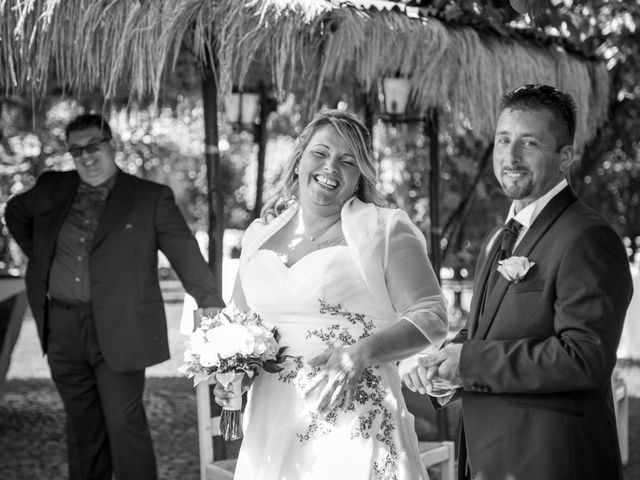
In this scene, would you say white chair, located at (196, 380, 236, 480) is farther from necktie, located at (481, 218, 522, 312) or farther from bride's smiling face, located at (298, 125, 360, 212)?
necktie, located at (481, 218, 522, 312)

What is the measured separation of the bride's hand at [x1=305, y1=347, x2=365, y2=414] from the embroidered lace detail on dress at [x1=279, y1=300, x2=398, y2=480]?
0.16 metres

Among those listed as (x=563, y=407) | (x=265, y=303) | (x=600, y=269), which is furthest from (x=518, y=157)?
(x=265, y=303)

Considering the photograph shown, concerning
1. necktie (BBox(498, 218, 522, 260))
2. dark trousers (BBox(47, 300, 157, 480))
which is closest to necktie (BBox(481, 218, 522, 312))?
necktie (BBox(498, 218, 522, 260))

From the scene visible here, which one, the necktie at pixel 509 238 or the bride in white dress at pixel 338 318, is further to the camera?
the bride in white dress at pixel 338 318

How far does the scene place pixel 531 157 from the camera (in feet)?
8.58

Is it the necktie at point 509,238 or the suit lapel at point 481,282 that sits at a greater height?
the necktie at point 509,238

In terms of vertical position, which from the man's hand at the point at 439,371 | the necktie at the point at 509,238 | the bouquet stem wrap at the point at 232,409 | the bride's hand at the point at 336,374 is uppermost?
the necktie at the point at 509,238

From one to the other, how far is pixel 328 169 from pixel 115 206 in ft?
6.67

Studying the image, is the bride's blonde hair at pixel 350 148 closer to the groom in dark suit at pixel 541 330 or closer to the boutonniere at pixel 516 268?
the groom in dark suit at pixel 541 330

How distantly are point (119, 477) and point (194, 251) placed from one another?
127cm

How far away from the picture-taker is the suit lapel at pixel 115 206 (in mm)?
4875

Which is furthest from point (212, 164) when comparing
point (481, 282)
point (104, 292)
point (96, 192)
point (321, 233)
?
point (481, 282)

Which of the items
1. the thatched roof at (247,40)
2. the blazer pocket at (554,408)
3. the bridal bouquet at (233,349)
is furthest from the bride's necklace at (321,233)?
the thatched roof at (247,40)

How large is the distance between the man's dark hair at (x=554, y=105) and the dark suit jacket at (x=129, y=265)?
8.65ft
